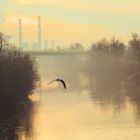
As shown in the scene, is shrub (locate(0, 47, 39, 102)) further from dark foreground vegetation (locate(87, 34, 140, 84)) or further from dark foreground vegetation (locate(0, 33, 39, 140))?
dark foreground vegetation (locate(87, 34, 140, 84))

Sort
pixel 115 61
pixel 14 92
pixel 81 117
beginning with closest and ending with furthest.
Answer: pixel 81 117, pixel 14 92, pixel 115 61

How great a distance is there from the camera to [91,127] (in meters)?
38.2

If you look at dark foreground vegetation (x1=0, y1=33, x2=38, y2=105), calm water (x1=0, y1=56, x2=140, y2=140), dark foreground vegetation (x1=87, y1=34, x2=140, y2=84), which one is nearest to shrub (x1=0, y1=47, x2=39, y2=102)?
dark foreground vegetation (x1=0, y1=33, x2=38, y2=105)

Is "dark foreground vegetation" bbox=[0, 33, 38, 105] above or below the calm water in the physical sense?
above

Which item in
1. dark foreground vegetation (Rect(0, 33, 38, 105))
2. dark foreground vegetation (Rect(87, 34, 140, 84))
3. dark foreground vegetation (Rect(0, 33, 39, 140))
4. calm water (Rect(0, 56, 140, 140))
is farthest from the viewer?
dark foreground vegetation (Rect(87, 34, 140, 84))

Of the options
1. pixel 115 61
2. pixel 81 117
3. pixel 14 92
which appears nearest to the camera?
pixel 81 117

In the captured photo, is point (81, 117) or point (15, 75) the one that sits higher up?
point (15, 75)

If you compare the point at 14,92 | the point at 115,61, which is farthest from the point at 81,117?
the point at 115,61

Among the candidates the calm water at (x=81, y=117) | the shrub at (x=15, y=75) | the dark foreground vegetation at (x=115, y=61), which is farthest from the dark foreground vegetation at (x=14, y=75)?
the dark foreground vegetation at (x=115, y=61)

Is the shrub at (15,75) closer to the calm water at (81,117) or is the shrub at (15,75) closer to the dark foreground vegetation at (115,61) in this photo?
the calm water at (81,117)

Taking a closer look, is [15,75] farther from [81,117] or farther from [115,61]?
[115,61]

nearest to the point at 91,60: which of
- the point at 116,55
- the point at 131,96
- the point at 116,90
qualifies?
the point at 116,55

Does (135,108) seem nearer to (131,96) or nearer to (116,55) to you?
(131,96)

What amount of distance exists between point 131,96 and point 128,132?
25.0 metres
